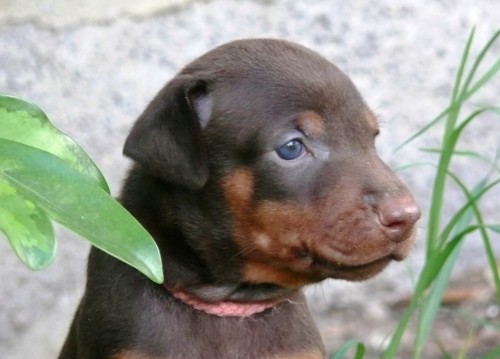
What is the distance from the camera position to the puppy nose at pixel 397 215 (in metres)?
2.24

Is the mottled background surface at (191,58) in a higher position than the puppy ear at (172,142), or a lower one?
lower

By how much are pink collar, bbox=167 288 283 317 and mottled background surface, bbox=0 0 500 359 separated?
4.11ft

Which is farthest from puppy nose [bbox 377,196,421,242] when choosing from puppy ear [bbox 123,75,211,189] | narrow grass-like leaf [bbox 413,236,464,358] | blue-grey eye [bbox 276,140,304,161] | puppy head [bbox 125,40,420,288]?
narrow grass-like leaf [bbox 413,236,464,358]

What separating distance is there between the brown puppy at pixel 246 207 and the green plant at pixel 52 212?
113 centimetres

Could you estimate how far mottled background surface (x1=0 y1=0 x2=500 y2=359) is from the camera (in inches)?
159

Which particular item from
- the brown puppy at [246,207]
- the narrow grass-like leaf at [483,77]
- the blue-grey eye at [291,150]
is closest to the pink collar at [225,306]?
the brown puppy at [246,207]

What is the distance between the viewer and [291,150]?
7.98 ft

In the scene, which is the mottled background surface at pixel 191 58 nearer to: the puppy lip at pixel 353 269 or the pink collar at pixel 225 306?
the pink collar at pixel 225 306

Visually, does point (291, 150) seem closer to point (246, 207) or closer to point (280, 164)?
point (280, 164)

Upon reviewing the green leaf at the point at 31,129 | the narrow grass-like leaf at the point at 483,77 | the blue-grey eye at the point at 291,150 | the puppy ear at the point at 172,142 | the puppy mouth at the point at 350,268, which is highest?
the green leaf at the point at 31,129

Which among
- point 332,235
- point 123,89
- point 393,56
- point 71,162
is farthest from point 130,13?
point 71,162

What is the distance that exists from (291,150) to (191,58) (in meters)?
1.80

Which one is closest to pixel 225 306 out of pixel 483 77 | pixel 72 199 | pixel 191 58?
pixel 483 77

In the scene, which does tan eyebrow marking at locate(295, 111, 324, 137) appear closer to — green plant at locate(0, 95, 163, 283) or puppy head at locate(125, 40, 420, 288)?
puppy head at locate(125, 40, 420, 288)
